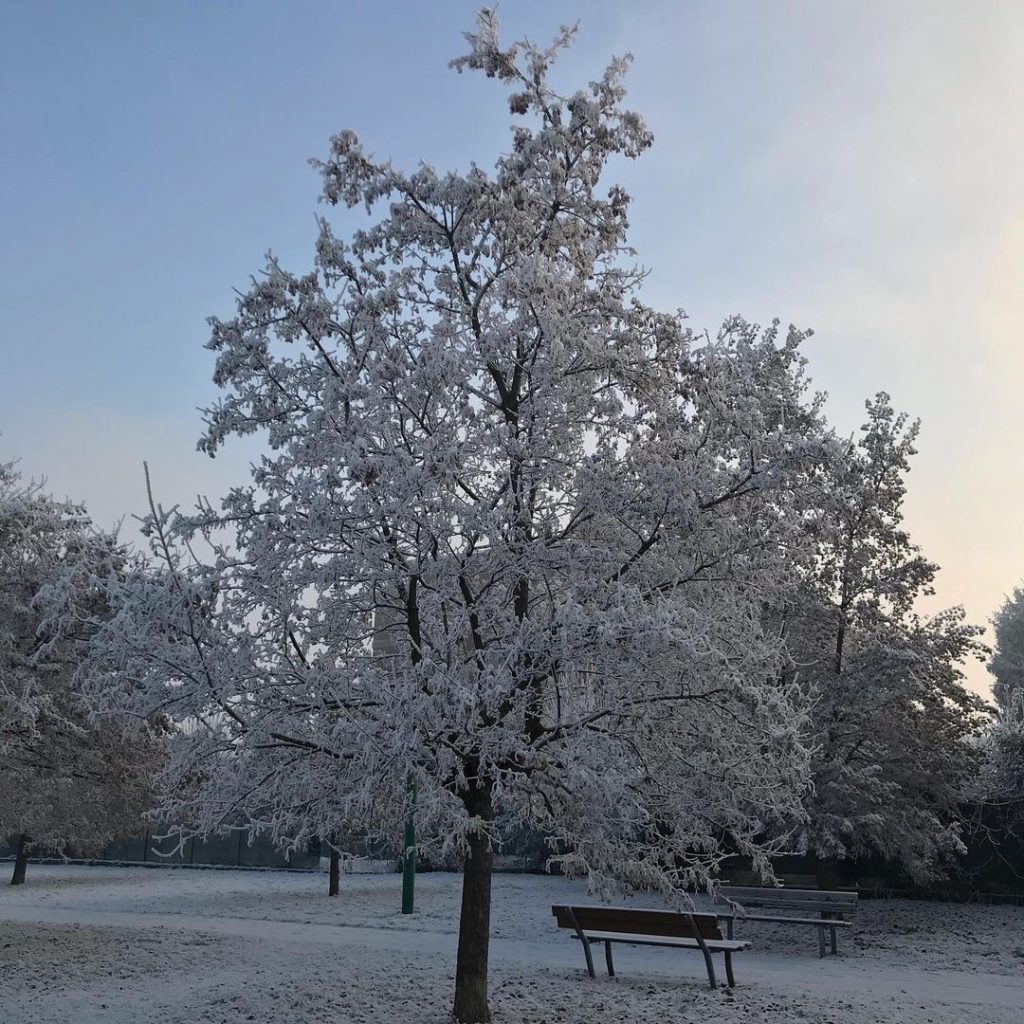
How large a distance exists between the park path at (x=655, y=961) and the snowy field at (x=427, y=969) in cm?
4

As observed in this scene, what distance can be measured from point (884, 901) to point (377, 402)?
16863mm

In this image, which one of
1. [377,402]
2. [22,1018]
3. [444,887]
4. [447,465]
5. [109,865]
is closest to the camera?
[447,465]

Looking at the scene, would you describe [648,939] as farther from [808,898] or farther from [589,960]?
[808,898]

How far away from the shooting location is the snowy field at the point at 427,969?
A: 9.14 metres

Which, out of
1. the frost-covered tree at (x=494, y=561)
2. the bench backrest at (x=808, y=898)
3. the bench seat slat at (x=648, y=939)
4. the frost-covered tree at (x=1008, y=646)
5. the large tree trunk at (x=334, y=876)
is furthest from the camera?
the frost-covered tree at (x=1008, y=646)

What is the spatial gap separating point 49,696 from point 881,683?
38.1ft

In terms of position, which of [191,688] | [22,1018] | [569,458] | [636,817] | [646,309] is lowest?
[22,1018]

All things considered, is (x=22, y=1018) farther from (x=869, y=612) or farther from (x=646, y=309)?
(x=869, y=612)

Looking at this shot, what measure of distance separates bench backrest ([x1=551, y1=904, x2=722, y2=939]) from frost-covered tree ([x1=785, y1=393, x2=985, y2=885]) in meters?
4.83

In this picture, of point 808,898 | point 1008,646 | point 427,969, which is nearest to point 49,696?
point 427,969

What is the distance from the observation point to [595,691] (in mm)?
8117

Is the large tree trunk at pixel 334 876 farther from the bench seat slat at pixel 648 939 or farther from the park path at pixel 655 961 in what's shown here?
the bench seat slat at pixel 648 939

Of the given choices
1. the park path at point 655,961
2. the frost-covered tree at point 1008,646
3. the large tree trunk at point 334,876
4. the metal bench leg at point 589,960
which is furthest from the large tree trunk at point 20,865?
the frost-covered tree at point 1008,646

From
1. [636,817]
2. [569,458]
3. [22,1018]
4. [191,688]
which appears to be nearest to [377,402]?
[569,458]
